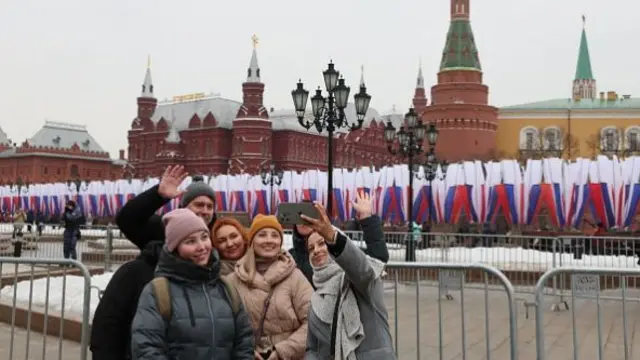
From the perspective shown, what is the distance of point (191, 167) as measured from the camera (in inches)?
2406

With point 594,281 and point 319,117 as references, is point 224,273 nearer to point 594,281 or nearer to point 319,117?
point 594,281

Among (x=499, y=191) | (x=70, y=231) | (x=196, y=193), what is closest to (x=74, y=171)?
(x=70, y=231)

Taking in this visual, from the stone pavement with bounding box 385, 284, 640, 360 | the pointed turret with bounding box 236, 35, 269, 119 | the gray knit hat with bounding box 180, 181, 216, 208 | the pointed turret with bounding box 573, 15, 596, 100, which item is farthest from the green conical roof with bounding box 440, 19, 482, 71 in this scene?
the gray knit hat with bounding box 180, 181, 216, 208

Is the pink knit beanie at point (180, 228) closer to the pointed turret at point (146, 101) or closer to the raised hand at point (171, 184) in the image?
the raised hand at point (171, 184)

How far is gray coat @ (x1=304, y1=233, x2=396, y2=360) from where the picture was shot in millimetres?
2805

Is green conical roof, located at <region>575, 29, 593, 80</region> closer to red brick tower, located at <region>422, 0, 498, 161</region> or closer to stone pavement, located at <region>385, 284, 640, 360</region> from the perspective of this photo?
red brick tower, located at <region>422, 0, 498, 161</region>

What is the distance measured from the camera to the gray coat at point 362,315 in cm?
280

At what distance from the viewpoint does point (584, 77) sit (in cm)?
10238

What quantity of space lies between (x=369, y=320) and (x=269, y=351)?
0.57 metres

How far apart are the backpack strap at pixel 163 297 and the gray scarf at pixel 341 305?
0.72m

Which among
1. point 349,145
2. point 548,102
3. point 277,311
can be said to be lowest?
point 277,311

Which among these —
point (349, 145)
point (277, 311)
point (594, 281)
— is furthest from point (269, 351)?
point (349, 145)

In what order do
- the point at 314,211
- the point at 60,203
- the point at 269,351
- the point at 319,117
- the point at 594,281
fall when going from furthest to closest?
Answer: the point at 60,203 → the point at 319,117 → the point at 594,281 → the point at 269,351 → the point at 314,211

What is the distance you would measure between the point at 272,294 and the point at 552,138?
75.0 metres
